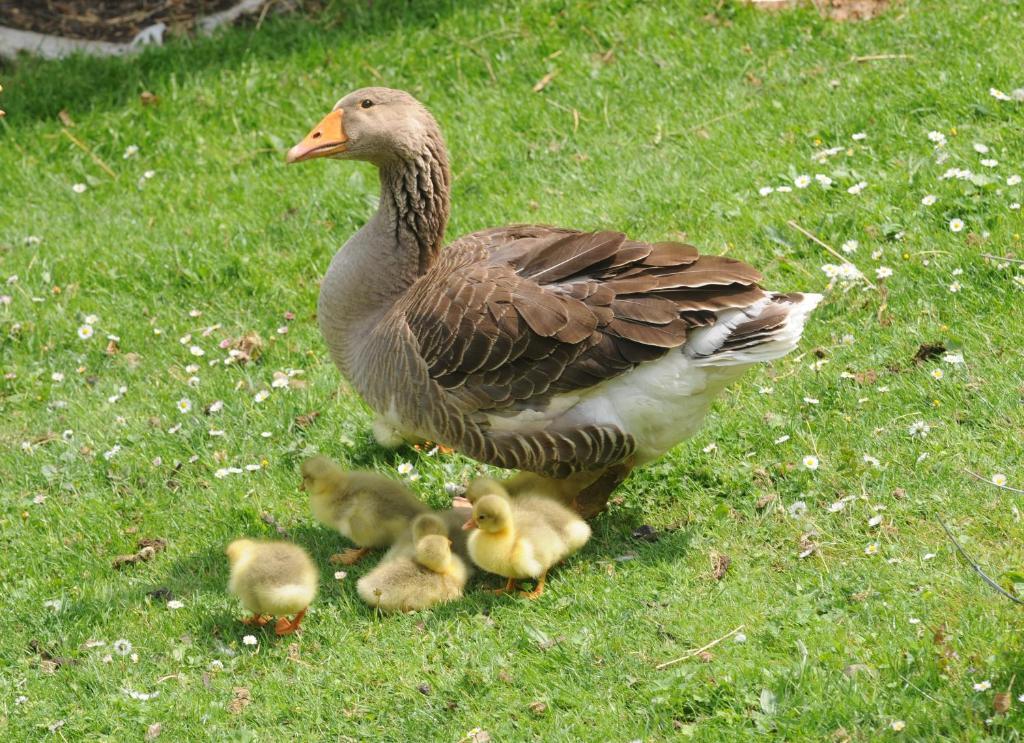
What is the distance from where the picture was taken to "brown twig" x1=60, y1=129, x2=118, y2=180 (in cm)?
966

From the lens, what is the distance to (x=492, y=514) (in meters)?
5.16

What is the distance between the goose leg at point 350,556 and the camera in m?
5.84

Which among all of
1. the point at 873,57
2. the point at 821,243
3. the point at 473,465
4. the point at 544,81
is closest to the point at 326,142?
the point at 473,465

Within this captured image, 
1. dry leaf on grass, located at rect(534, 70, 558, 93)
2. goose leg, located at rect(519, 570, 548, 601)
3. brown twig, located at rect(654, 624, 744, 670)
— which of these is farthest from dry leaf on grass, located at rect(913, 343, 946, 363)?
dry leaf on grass, located at rect(534, 70, 558, 93)

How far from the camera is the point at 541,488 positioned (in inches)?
230

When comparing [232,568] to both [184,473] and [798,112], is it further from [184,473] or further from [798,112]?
[798,112]

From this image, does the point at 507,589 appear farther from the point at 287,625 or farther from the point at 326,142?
the point at 326,142

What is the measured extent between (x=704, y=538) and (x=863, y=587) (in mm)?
814

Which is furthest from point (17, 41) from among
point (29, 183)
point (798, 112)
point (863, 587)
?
point (863, 587)

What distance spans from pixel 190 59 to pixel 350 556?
19.5ft

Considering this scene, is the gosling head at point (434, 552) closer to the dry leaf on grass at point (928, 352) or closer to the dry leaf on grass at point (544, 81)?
the dry leaf on grass at point (928, 352)

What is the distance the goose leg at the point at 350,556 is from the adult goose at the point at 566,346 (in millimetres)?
601

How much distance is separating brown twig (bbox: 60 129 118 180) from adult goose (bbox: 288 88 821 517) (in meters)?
4.15

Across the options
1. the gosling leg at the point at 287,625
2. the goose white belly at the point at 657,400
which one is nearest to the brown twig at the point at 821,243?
the goose white belly at the point at 657,400
